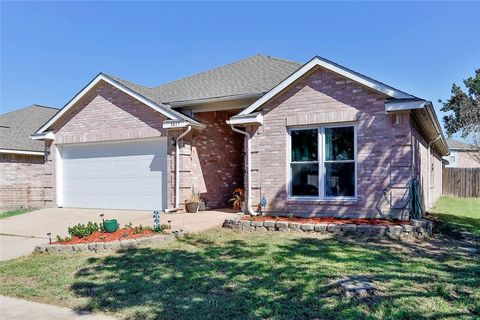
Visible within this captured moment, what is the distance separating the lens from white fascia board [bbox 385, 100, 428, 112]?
8914 mm

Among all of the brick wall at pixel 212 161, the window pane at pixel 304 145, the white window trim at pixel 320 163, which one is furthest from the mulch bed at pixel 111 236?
the window pane at pixel 304 145

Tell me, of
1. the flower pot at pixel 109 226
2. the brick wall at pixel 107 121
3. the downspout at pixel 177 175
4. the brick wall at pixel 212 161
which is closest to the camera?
the flower pot at pixel 109 226

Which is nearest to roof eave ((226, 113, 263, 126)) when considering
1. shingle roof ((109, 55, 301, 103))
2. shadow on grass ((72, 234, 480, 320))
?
shingle roof ((109, 55, 301, 103))

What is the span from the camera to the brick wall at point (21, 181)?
16781mm

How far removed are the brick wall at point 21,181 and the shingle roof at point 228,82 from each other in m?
6.87

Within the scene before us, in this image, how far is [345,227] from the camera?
877 centimetres

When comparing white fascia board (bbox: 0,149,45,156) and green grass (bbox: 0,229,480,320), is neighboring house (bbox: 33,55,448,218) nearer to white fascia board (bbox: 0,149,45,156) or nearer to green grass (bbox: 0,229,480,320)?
green grass (bbox: 0,229,480,320)

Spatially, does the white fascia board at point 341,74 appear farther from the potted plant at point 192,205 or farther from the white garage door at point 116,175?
the white garage door at point 116,175

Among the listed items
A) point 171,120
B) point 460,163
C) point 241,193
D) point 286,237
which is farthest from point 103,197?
point 460,163

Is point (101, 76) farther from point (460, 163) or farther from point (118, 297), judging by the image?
point (460, 163)

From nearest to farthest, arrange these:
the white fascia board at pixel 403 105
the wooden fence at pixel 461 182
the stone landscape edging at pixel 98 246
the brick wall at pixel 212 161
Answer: the stone landscape edging at pixel 98 246, the white fascia board at pixel 403 105, the brick wall at pixel 212 161, the wooden fence at pixel 461 182

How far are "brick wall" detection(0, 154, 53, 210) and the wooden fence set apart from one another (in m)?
23.9

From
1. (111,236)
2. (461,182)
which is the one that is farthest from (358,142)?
(461,182)

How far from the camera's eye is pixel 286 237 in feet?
28.2
